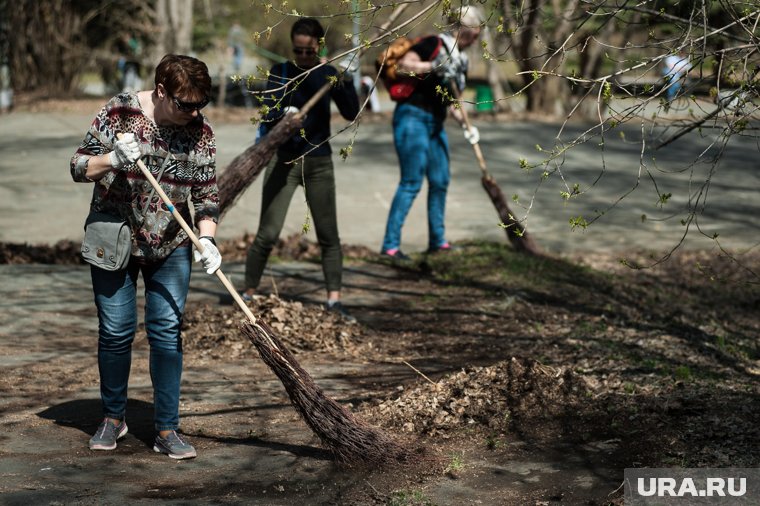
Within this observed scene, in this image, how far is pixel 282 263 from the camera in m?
9.55

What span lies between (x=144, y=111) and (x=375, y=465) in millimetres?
1795

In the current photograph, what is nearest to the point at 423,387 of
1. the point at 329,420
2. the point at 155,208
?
the point at 329,420

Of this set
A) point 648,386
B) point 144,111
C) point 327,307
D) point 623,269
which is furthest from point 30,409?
point 623,269

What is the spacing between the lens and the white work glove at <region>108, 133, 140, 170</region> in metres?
4.27

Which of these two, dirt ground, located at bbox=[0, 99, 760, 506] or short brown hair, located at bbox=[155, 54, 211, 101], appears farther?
dirt ground, located at bbox=[0, 99, 760, 506]

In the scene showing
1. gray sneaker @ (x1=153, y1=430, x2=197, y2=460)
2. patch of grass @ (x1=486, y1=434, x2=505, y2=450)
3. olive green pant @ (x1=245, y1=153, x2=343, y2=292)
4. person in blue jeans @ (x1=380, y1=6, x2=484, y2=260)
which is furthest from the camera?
person in blue jeans @ (x1=380, y1=6, x2=484, y2=260)

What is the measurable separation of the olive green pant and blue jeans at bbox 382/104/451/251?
6.23ft

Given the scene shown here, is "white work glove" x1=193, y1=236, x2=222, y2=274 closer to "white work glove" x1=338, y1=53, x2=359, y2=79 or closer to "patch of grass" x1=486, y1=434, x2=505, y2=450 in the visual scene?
"white work glove" x1=338, y1=53, x2=359, y2=79

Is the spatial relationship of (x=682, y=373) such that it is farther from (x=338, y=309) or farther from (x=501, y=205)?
(x=501, y=205)

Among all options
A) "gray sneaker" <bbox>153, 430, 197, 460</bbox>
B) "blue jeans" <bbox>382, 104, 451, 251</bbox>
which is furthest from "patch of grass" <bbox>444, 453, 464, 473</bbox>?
"blue jeans" <bbox>382, 104, 451, 251</bbox>

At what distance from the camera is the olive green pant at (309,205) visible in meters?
7.20

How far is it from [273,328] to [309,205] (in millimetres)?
931

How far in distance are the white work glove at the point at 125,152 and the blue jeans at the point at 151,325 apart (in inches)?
18.5

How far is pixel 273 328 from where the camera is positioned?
678cm
